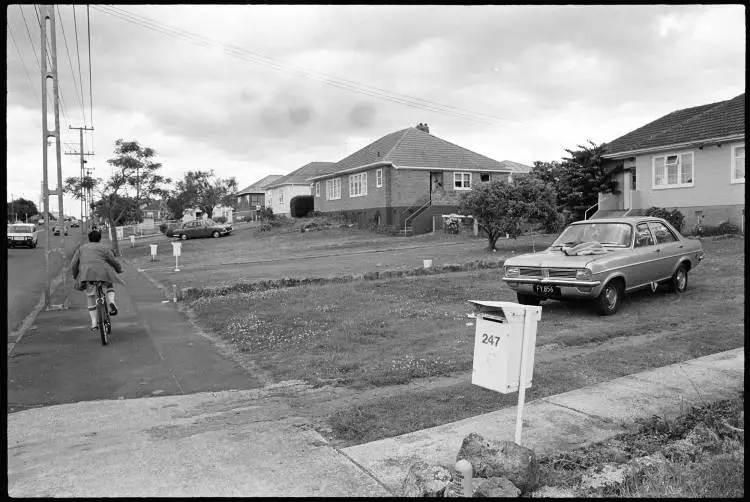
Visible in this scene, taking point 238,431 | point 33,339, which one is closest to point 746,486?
point 238,431

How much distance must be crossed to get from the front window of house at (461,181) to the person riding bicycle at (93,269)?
111 ft

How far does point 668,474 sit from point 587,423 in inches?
44.0

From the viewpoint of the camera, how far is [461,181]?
1672 inches

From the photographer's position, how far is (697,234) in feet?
80.5

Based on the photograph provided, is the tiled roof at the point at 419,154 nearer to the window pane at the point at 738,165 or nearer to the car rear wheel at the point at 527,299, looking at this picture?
the window pane at the point at 738,165

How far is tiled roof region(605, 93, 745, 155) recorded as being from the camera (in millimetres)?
25406

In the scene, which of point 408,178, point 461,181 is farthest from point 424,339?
point 461,181

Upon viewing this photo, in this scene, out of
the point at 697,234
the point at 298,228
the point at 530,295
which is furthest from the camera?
the point at 298,228

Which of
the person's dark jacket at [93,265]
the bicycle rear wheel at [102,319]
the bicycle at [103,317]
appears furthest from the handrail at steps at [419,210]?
the bicycle rear wheel at [102,319]

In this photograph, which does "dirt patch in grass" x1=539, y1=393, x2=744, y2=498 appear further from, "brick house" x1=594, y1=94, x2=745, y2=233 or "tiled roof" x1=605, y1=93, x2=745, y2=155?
"tiled roof" x1=605, y1=93, x2=745, y2=155

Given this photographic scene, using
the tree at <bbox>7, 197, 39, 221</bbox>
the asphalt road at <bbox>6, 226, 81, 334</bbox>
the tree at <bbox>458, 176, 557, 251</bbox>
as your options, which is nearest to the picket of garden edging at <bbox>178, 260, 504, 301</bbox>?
the asphalt road at <bbox>6, 226, 81, 334</bbox>

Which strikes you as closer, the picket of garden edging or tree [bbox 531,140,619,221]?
the picket of garden edging

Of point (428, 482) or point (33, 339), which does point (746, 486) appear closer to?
point (428, 482)

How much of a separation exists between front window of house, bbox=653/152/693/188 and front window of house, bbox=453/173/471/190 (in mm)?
15744
